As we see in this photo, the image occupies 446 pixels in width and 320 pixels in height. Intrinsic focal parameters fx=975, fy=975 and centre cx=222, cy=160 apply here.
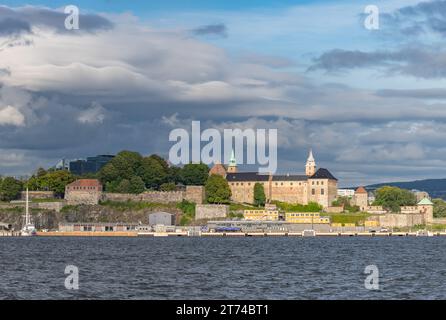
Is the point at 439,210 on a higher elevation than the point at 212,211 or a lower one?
higher

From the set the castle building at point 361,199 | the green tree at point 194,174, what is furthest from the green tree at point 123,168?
the castle building at point 361,199

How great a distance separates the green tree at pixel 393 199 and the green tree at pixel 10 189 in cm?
5843

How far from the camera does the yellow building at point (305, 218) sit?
455 feet

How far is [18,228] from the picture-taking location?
13962 cm

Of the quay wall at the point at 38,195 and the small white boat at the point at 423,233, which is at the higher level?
the quay wall at the point at 38,195

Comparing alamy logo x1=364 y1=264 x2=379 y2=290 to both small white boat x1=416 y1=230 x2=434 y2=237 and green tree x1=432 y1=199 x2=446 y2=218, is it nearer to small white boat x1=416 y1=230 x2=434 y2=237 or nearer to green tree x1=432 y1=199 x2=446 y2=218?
small white boat x1=416 y1=230 x2=434 y2=237

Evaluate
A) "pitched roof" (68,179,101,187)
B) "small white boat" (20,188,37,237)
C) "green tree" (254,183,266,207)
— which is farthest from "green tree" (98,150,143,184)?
"green tree" (254,183,266,207)

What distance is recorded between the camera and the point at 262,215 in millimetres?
138875

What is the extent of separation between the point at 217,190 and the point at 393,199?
114 ft

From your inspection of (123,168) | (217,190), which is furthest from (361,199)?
(123,168)

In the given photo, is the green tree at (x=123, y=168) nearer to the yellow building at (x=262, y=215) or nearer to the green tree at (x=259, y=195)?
the green tree at (x=259, y=195)

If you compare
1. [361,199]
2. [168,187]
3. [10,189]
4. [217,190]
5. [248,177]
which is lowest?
[361,199]

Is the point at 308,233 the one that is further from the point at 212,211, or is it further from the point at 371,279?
the point at 371,279
